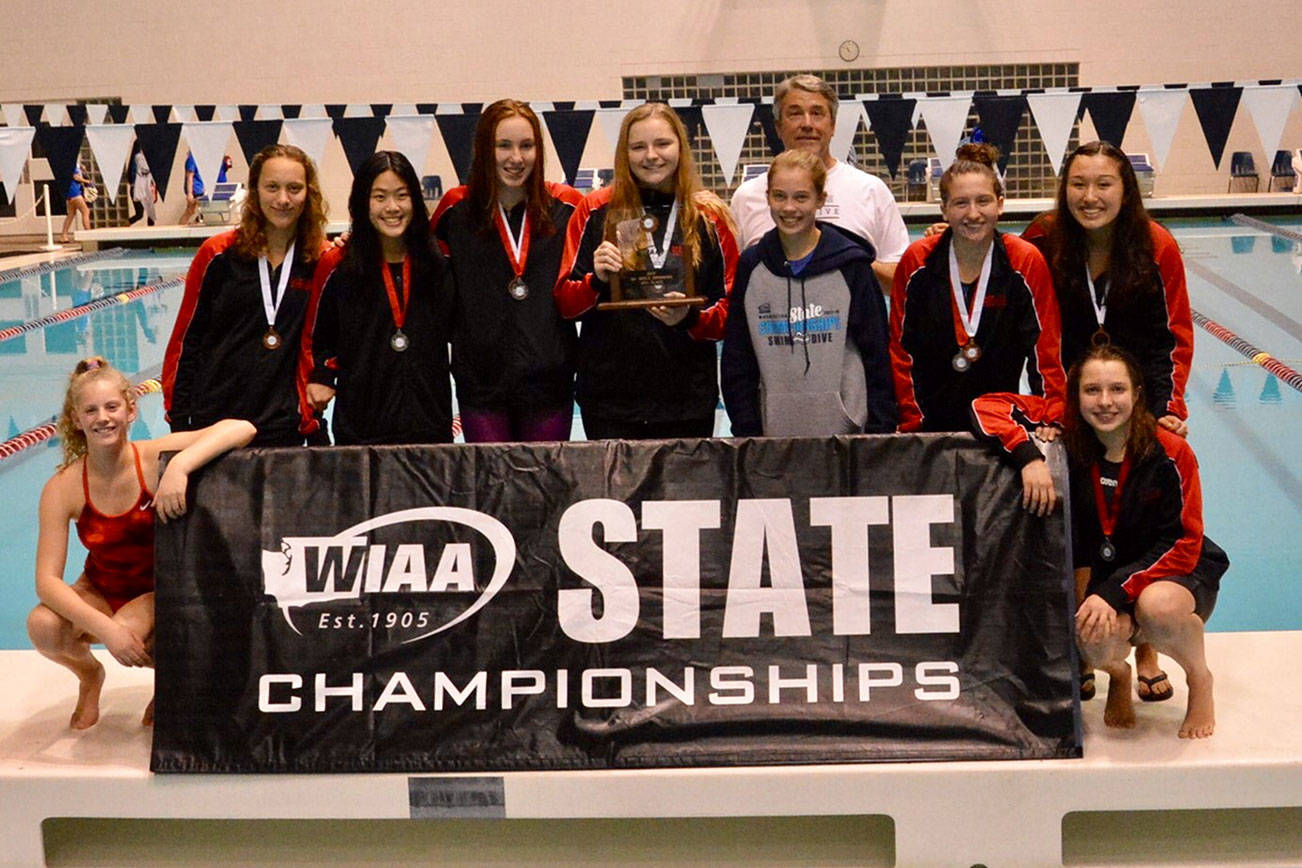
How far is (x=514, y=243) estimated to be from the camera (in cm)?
373

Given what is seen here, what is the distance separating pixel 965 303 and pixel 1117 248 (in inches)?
16.8

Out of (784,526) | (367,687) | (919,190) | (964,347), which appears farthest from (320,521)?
(919,190)

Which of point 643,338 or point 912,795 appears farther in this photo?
point 643,338

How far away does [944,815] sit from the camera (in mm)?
3018

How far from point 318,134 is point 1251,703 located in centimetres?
1207

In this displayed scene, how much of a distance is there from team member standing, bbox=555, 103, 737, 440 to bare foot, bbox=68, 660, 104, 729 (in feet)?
4.53

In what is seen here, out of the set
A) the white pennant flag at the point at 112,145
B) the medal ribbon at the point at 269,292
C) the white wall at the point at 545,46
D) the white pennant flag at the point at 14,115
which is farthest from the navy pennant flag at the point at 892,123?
the white pennant flag at the point at 14,115

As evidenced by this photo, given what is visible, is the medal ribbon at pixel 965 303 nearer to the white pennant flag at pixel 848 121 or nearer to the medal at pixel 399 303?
the medal at pixel 399 303

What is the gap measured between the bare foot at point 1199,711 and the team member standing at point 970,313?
2.21 ft

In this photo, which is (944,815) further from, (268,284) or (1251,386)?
(1251,386)

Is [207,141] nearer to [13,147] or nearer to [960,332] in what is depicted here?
[13,147]

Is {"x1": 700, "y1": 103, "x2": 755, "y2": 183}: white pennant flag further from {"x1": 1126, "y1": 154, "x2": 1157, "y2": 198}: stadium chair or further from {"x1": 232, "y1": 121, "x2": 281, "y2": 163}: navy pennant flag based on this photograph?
{"x1": 1126, "y1": 154, "x2": 1157, "y2": 198}: stadium chair

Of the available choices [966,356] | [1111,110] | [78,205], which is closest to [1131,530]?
[966,356]

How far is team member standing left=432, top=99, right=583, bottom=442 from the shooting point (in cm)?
371
